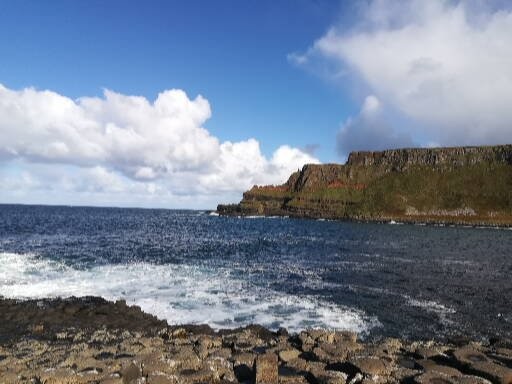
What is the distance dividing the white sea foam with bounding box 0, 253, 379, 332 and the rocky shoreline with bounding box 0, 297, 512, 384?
434cm

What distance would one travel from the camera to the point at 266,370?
36.4 feet

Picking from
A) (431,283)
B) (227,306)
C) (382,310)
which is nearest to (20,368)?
(227,306)

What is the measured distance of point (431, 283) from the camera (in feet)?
108

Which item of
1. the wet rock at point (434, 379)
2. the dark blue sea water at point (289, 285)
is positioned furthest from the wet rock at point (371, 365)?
the dark blue sea water at point (289, 285)

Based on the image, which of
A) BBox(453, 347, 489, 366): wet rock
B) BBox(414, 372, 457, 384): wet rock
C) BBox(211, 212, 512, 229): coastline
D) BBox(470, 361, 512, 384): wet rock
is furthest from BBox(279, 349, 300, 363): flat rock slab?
BBox(211, 212, 512, 229): coastline

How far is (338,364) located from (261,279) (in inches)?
883

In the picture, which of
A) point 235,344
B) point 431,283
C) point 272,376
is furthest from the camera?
point 431,283

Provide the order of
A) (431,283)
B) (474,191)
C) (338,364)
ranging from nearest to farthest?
(338,364)
(431,283)
(474,191)

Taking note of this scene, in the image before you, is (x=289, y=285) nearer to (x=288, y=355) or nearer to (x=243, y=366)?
(x=288, y=355)

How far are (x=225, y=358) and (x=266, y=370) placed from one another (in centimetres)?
242

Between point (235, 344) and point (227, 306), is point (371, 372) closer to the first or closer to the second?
point (235, 344)

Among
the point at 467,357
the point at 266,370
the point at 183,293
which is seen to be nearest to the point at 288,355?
Answer: the point at 266,370

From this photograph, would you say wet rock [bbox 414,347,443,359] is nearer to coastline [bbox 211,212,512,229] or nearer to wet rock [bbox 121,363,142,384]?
wet rock [bbox 121,363,142,384]

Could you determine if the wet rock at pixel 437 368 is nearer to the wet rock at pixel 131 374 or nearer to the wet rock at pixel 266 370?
the wet rock at pixel 266 370
